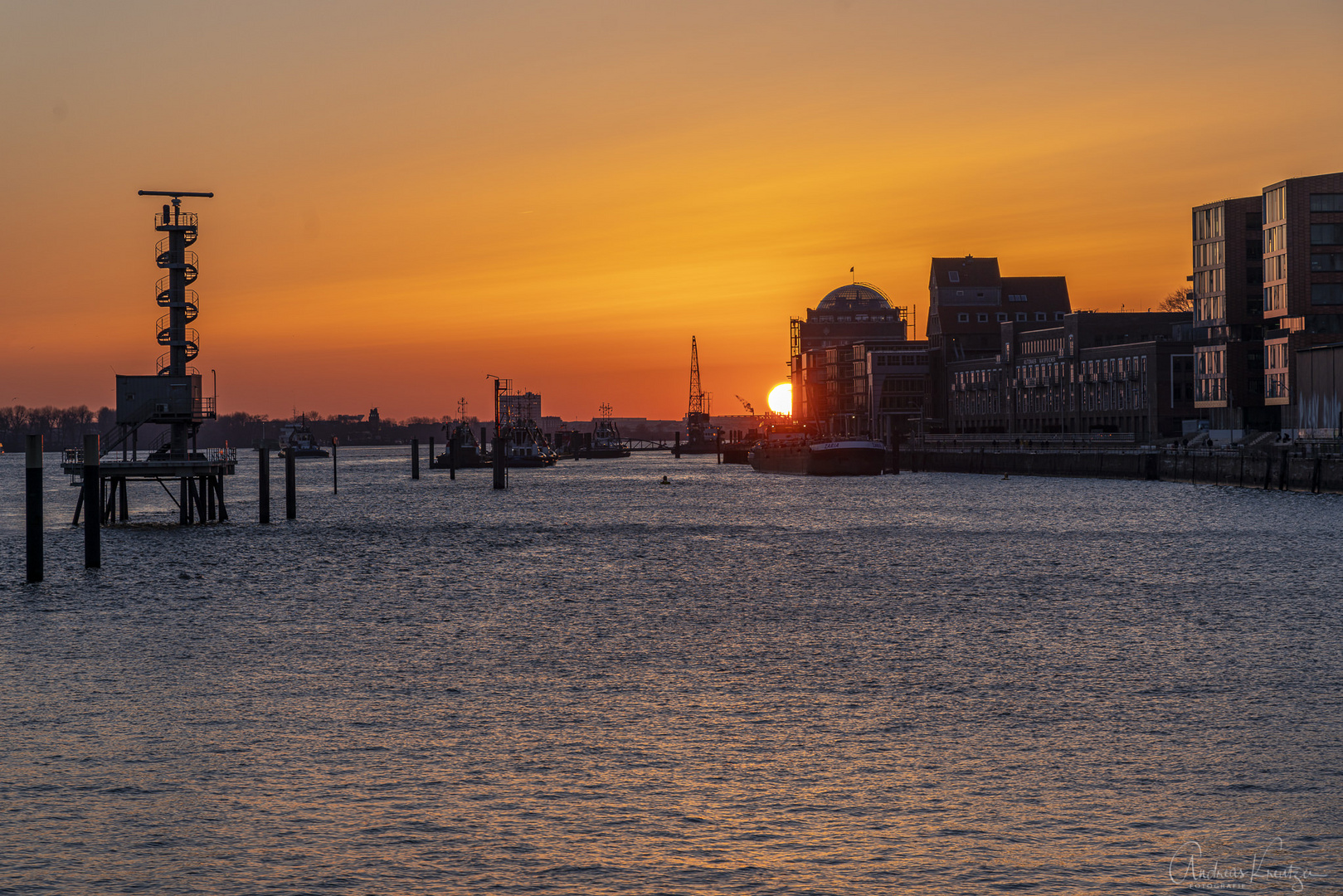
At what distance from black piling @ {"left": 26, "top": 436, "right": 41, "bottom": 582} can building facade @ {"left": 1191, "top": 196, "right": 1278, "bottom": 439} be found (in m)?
124

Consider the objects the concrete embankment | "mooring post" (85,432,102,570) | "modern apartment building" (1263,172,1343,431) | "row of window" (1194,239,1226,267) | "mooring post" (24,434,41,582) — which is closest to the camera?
"mooring post" (24,434,41,582)

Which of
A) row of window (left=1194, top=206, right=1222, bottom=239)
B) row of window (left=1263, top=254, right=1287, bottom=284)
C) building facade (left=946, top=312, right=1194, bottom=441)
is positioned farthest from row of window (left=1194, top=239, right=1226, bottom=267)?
building facade (left=946, top=312, right=1194, bottom=441)

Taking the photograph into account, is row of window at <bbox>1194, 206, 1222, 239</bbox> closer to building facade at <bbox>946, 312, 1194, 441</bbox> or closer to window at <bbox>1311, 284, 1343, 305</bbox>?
window at <bbox>1311, 284, 1343, 305</bbox>

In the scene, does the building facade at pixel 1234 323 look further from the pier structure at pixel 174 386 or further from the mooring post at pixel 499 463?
the pier structure at pixel 174 386

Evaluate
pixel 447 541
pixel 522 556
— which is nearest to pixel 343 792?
pixel 522 556

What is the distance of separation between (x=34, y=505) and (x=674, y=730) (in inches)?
1152

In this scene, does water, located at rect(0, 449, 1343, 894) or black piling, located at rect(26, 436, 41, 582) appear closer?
water, located at rect(0, 449, 1343, 894)

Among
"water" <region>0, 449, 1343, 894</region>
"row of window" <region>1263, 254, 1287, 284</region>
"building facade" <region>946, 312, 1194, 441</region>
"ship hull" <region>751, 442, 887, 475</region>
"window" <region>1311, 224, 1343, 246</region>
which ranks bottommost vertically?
"water" <region>0, 449, 1343, 894</region>

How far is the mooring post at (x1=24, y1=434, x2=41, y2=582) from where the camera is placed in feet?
127

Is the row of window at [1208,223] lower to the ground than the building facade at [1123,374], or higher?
higher

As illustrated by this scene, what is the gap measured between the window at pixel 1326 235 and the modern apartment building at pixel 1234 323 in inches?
484

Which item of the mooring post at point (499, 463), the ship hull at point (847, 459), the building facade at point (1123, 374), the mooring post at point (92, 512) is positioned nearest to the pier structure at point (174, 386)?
the mooring post at point (92, 512)

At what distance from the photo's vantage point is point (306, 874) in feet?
36.7

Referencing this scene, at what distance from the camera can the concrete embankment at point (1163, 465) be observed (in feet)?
305
